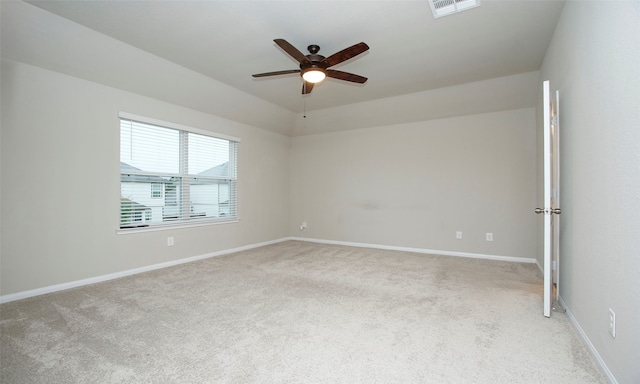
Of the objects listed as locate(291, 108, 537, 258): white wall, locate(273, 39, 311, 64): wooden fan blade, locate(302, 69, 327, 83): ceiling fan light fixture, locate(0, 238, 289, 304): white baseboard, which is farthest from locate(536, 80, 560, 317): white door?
locate(0, 238, 289, 304): white baseboard

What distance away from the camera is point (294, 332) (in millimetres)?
2145

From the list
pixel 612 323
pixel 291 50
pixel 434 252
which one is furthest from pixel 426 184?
pixel 612 323

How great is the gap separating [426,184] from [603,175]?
3.47 m

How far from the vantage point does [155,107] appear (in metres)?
→ 3.97

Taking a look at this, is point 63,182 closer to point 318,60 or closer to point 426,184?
point 318,60

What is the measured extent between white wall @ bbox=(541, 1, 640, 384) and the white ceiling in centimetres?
63

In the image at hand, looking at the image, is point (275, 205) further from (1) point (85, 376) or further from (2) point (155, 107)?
(1) point (85, 376)

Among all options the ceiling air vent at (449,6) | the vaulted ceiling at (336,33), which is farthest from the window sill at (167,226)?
the ceiling air vent at (449,6)

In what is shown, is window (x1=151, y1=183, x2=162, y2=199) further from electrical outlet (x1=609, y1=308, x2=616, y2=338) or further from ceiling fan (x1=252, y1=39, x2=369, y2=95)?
electrical outlet (x1=609, y1=308, x2=616, y2=338)

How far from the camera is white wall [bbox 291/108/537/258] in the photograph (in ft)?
14.6

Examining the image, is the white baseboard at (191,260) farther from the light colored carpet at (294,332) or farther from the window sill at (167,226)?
the window sill at (167,226)

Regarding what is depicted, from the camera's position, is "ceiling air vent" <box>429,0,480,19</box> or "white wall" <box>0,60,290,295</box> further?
"white wall" <box>0,60,290,295</box>

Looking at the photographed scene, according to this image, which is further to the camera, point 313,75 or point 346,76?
point 346,76

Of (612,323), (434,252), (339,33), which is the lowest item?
(434,252)
